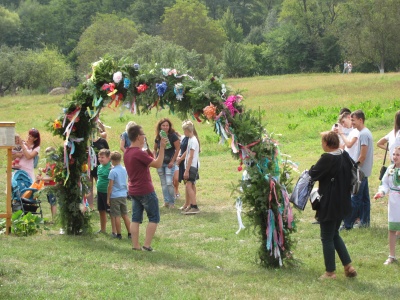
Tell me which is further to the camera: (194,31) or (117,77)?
(194,31)

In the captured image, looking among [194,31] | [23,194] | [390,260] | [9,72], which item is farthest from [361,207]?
[194,31]

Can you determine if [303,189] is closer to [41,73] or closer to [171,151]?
[171,151]

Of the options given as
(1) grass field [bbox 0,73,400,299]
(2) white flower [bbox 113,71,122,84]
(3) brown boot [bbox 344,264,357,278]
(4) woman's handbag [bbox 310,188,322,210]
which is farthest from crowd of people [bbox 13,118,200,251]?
(3) brown boot [bbox 344,264,357,278]

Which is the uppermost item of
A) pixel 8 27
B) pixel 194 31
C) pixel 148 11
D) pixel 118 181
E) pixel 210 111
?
pixel 148 11

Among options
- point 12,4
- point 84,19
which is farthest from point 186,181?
point 12,4

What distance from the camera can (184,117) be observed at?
1009 cm

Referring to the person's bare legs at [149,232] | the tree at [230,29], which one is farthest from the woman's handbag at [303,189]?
the tree at [230,29]

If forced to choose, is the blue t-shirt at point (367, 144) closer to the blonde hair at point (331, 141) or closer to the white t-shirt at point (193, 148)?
the blonde hair at point (331, 141)

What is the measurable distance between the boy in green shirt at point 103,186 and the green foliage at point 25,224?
108cm

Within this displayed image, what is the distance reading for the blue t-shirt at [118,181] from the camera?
11.3 m

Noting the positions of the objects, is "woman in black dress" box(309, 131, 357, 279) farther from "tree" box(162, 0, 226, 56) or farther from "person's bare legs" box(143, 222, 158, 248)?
"tree" box(162, 0, 226, 56)

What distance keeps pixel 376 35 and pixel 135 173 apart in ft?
247

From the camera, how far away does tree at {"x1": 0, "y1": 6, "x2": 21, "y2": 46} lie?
117m

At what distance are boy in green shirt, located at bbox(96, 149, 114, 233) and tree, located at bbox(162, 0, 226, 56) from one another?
87.2 metres
